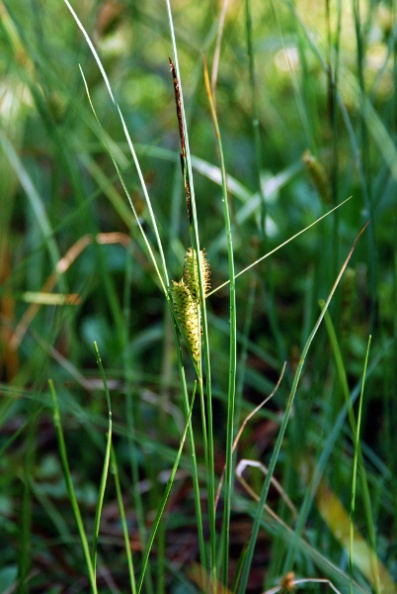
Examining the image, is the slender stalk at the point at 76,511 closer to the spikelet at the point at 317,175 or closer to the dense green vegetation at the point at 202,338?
the dense green vegetation at the point at 202,338

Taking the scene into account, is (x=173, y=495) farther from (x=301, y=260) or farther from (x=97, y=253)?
(x=301, y=260)

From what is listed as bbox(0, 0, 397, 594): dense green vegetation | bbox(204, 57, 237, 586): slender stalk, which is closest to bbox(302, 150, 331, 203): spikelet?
bbox(0, 0, 397, 594): dense green vegetation

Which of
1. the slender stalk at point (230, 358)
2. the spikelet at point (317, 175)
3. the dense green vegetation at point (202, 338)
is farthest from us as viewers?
the spikelet at point (317, 175)

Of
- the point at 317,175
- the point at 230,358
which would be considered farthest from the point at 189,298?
the point at 317,175

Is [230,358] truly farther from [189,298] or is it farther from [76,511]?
[76,511]

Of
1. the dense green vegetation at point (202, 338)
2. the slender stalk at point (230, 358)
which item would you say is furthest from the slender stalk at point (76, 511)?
the slender stalk at point (230, 358)

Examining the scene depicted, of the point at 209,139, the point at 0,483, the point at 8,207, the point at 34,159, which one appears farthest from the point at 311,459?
the point at 34,159

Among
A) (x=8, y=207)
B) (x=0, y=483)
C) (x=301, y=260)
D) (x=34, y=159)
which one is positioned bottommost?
(x=0, y=483)

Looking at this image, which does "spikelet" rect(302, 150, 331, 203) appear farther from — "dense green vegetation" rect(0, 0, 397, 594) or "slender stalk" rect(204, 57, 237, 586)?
"slender stalk" rect(204, 57, 237, 586)
